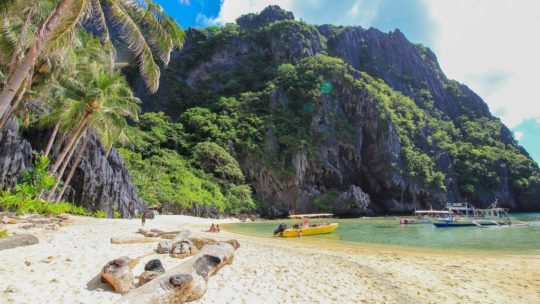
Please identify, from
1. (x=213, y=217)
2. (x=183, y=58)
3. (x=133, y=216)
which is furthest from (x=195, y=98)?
(x=133, y=216)

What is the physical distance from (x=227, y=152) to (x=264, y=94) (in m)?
19.4

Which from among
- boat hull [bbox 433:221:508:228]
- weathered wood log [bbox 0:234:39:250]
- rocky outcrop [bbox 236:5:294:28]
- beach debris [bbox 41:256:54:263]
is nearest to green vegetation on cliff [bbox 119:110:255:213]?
boat hull [bbox 433:221:508:228]

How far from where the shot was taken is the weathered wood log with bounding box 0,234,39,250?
689 cm

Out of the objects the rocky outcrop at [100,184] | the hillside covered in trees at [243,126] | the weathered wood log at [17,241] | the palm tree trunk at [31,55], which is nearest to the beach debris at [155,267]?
the weathered wood log at [17,241]

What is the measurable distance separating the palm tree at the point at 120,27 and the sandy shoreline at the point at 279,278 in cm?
406

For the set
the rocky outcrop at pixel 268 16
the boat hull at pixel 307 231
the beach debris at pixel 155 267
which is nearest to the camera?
the beach debris at pixel 155 267

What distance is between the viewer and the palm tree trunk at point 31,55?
7.25 meters

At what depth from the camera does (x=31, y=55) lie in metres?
7.54

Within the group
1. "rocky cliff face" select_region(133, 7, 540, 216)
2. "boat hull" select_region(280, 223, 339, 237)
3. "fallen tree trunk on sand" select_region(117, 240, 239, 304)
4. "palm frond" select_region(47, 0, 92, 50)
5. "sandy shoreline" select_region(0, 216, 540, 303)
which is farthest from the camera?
"rocky cliff face" select_region(133, 7, 540, 216)

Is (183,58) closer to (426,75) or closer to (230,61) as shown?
(230,61)

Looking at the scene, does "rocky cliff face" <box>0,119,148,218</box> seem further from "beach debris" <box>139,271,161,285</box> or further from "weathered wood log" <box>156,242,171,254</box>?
"beach debris" <box>139,271,161,285</box>

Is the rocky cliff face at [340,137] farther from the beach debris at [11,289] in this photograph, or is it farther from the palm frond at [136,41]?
the beach debris at [11,289]

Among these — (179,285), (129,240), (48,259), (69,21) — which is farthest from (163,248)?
(69,21)

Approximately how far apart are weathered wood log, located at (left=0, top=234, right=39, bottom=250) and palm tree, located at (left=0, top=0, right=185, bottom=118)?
3.24m
